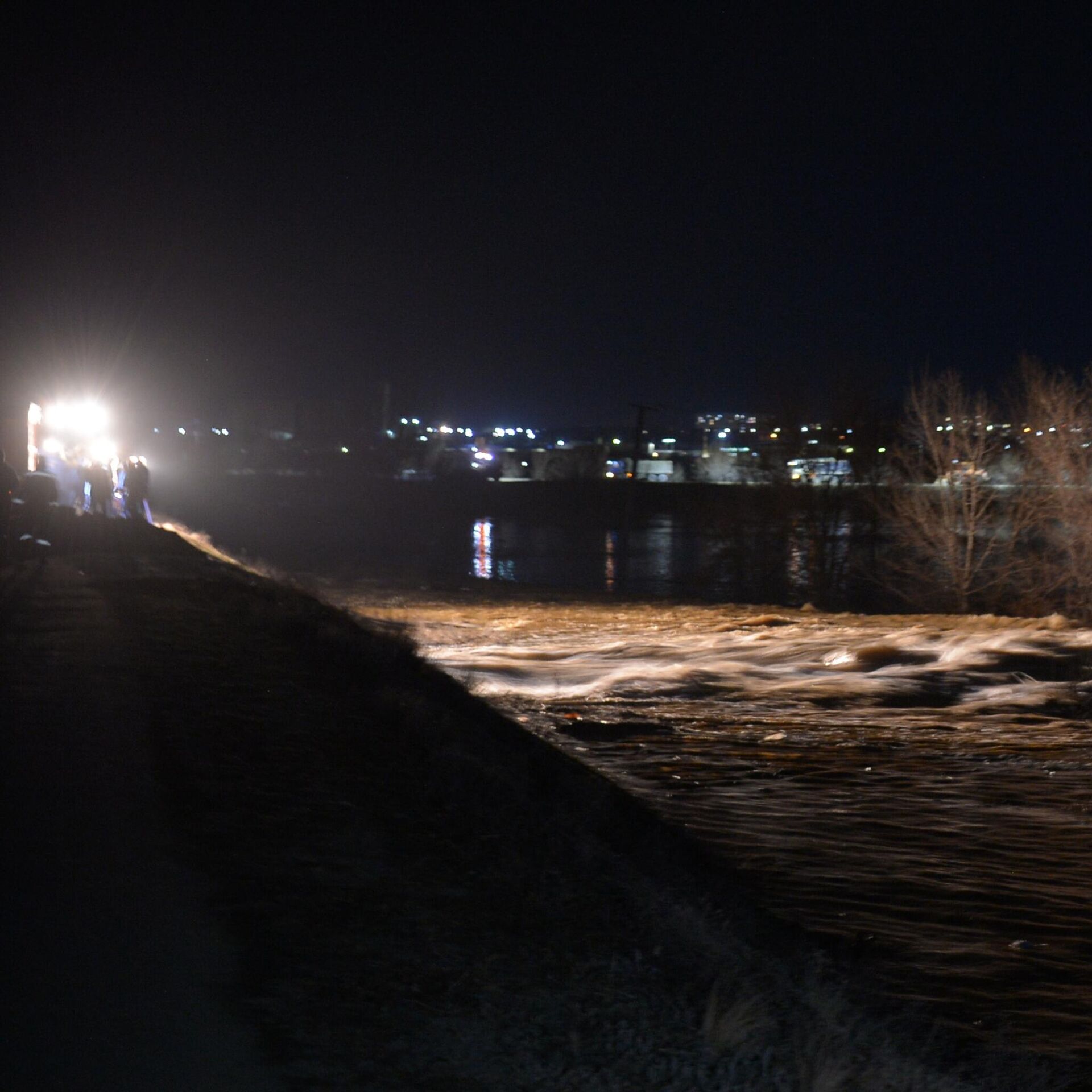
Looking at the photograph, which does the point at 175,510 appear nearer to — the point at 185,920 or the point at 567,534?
the point at 567,534

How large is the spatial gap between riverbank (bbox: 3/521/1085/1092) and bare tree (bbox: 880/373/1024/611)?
1019 inches

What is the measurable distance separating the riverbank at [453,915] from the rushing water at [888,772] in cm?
66

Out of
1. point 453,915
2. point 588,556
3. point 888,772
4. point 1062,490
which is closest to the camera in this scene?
point 453,915

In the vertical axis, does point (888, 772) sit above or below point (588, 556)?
below

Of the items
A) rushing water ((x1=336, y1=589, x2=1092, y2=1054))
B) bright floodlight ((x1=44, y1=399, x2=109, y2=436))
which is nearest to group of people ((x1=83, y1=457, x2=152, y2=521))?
bright floodlight ((x1=44, y1=399, x2=109, y2=436))

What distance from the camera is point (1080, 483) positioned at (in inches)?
1124

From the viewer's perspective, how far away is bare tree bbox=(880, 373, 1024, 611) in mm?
32969

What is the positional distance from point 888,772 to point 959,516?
82.3 ft

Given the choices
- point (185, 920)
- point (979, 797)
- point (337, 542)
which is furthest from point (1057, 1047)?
point (337, 542)

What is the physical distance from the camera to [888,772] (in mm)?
10711

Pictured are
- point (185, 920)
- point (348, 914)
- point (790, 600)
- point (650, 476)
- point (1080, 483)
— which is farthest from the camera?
point (650, 476)

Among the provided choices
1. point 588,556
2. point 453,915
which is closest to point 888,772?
point 453,915

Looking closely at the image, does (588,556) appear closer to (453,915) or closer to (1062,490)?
(1062,490)

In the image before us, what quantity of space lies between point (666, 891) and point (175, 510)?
6322 centimetres
